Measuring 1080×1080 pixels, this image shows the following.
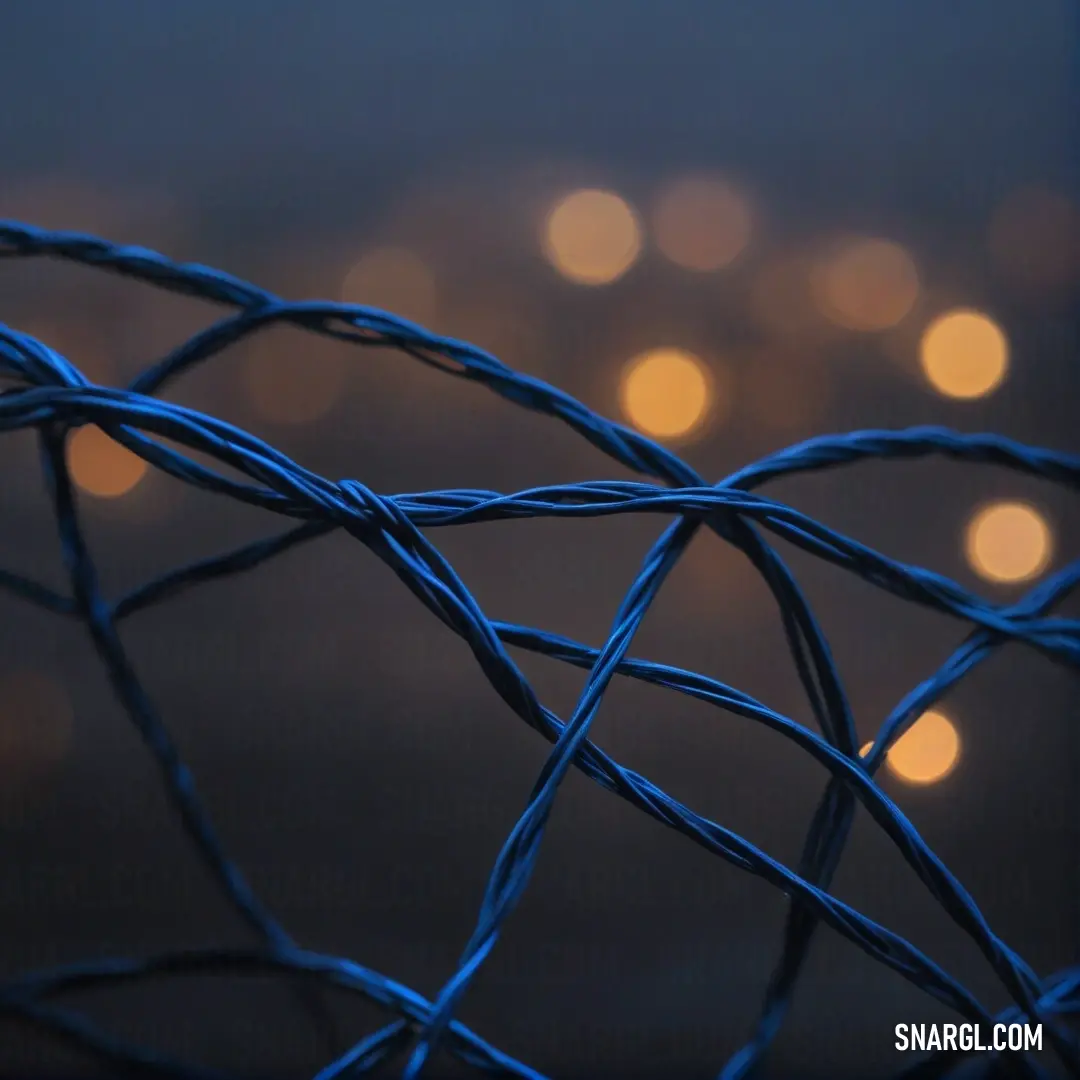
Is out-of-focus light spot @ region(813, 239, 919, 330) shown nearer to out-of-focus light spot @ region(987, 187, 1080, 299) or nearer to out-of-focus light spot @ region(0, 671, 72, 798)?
out-of-focus light spot @ region(987, 187, 1080, 299)

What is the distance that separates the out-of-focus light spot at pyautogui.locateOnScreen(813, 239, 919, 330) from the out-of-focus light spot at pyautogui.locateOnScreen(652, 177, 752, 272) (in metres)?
0.05

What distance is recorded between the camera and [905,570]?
0.39m

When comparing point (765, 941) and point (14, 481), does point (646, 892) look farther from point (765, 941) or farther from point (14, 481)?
point (14, 481)

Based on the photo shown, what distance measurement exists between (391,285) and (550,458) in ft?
0.45

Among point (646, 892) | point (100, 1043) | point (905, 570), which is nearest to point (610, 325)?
point (905, 570)

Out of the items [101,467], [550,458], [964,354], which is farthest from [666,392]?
[101,467]

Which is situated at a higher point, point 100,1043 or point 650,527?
point 650,527

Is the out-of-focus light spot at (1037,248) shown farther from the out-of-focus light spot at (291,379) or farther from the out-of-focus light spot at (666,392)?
the out-of-focus light spot at (291,379)

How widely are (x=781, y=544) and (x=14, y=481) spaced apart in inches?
17.8

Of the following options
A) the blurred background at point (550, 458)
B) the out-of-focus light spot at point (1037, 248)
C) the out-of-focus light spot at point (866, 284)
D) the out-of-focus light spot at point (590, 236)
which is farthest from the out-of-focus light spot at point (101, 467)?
the out-of-focus light spot at point (1037, 248)

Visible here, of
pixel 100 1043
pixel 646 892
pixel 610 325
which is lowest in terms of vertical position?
pixel 100 1043

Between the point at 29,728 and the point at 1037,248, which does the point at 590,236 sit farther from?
the point at 29,728

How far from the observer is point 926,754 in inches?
21.0

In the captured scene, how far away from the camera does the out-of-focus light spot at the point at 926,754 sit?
53 cm
